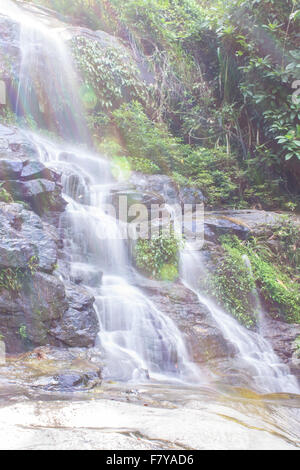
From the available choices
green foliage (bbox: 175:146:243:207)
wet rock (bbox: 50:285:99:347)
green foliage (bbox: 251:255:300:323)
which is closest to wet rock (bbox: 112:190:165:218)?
green foliage (bbox: 175:146:243:207)

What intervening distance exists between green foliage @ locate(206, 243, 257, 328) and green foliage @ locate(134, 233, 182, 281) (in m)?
0.78

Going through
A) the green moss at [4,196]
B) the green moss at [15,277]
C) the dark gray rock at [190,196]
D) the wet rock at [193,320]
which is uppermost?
the dark gray rock at [190,196]

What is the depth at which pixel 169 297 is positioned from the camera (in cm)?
615

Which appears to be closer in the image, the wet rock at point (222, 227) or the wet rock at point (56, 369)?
the wet rock at point (56, 369)

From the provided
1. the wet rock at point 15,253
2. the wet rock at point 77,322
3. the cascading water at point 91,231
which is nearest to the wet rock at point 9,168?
the cascading water at point 91,231

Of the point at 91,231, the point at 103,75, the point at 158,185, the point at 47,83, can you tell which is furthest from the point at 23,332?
the point at 103,75

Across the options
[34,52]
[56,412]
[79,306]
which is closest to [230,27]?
[34,52]

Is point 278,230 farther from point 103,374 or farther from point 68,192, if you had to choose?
point 103,374

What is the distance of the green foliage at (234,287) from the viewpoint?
6.55m

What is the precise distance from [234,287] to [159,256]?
5.07ft

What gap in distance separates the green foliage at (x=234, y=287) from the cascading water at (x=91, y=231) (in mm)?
1462

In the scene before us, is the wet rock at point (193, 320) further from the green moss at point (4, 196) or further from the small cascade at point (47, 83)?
the small cascade at point (47, 83)

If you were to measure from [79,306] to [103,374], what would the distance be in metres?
1.23

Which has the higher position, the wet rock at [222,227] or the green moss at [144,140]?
the green moss at [144,140]
